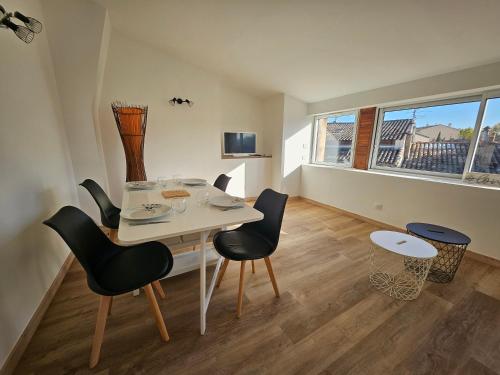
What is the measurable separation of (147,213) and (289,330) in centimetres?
128

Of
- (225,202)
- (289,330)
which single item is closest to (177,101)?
(225,202)

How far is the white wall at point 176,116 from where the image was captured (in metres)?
3.06

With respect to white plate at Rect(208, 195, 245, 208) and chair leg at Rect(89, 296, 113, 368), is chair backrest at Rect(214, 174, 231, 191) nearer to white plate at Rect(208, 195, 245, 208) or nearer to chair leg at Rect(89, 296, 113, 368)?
white plate at Rect(208, 195, 245, 208)

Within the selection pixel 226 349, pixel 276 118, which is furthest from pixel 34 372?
pixel 276 118

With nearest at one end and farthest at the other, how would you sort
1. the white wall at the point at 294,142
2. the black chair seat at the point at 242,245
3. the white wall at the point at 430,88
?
the black chair seat at the point at 242,245 → the white wall at the point at 430,88 → the white wall at the point at 294,142

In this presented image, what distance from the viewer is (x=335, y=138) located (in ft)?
13.4

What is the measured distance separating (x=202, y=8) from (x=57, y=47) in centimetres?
164

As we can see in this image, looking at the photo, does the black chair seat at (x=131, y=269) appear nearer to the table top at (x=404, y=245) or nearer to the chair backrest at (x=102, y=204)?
the chair backrest at (x=102, y=204)

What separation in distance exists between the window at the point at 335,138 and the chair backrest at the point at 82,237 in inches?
153

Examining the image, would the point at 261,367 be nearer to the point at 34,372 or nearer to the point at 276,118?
the point at 34,372

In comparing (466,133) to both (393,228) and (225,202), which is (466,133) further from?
(225,202)

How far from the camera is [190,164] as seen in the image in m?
3.76

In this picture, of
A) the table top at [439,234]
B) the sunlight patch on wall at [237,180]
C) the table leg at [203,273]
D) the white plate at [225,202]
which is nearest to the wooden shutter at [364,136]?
the table top at [439,234]

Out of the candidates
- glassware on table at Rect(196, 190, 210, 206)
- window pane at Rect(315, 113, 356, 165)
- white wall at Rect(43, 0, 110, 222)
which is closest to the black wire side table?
window pane at Rect(315, 113, 356, 165)
